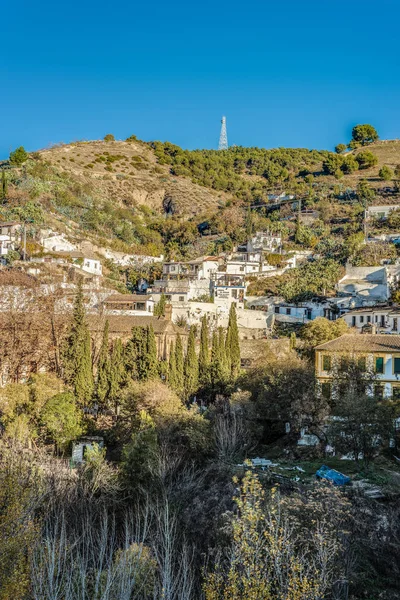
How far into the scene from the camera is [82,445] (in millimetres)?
30719

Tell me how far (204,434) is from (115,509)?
17.4ft

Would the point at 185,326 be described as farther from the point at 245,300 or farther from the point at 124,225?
the point at 124,225

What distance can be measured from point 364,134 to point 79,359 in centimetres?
11020

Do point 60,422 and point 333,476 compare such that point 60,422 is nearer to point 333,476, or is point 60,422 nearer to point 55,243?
point 333,476

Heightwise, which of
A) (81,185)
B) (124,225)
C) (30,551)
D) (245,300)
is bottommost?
(30,551)

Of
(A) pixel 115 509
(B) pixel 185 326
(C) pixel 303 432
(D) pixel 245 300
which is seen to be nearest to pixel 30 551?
(A) pixel 115 509

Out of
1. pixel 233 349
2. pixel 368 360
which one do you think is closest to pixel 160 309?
pixel 233 349

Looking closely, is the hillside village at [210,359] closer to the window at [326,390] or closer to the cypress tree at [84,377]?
the cypress tree at [84,377]

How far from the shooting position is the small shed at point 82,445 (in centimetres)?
3001

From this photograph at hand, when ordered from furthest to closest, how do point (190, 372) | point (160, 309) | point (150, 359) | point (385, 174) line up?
point (385, 174)
point (160, 309)
point (190, 372)
point (150, 359)

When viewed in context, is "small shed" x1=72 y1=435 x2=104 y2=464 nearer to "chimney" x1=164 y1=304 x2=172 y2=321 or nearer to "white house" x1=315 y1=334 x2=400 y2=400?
"white house" x1=315 y1=334 x2=400 y2=400

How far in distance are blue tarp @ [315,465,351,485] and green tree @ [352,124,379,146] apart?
117 metres

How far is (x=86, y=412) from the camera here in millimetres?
34906

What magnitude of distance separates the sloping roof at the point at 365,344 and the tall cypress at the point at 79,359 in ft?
44.2
